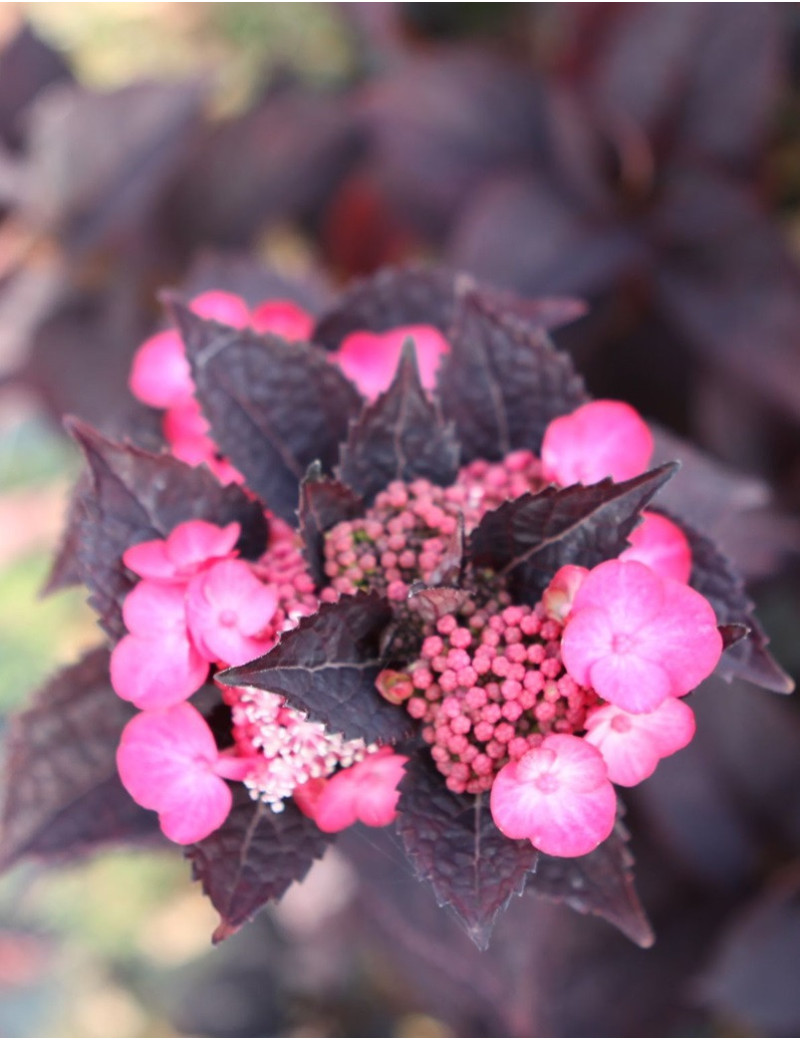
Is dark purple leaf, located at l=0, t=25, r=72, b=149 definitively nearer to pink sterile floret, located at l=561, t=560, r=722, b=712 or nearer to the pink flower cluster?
the pink flower cluster

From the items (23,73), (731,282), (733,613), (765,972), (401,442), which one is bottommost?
(765,972)

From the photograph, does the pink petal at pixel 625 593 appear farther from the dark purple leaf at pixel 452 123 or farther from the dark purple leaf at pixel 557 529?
the dark purple leaf at pixel 452 123

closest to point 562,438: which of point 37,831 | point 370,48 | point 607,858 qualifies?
point 607,858

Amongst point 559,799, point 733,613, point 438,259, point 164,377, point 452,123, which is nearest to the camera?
point 559,799

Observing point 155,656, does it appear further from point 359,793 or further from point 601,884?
point 601,884

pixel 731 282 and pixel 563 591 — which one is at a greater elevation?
pixel 563 591

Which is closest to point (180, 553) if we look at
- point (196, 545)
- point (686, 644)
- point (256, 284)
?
point (196, 545)
